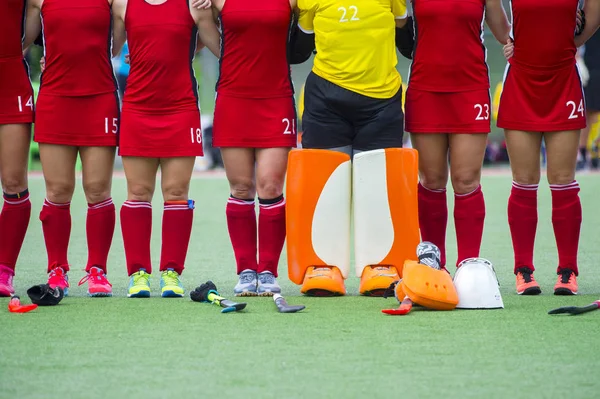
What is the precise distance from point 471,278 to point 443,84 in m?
1.12

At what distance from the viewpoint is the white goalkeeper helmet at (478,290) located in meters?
4.97

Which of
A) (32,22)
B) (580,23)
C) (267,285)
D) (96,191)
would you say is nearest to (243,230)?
(267,285)

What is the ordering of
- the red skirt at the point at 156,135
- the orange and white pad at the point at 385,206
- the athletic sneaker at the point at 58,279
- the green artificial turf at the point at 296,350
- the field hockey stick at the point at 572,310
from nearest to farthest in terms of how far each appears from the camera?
the green artificial turf at the point at 296,350 < the field hockey stick at the point at 572,310 < the orange and white pad at the point at 385,206 < the red skirt at the point at 156,135 < the athletic sneaker at the point at 58,279

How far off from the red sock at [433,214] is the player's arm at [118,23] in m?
1.83

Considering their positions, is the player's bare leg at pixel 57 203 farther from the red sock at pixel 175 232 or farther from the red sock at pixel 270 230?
the red sock at pixel 270 230

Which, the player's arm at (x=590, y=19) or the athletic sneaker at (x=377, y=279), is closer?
the athletic sneaker at (x=377, y=279)

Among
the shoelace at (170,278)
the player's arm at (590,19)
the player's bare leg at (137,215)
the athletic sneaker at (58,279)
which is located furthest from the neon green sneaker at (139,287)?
the player's arm at (590,19)

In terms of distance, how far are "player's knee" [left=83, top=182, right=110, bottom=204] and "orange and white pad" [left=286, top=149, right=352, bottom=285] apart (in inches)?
38.9

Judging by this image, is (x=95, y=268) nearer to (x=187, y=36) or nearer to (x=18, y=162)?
(x=18, y=162)

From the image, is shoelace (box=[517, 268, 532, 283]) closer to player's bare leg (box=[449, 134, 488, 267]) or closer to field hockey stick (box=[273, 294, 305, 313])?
player's bare leg (box=[449, 134, 488, 267])

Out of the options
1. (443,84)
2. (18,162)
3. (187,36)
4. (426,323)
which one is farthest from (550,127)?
(18,162)

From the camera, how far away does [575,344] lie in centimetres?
405

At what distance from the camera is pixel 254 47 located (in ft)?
18.2

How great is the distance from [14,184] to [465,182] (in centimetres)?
242
